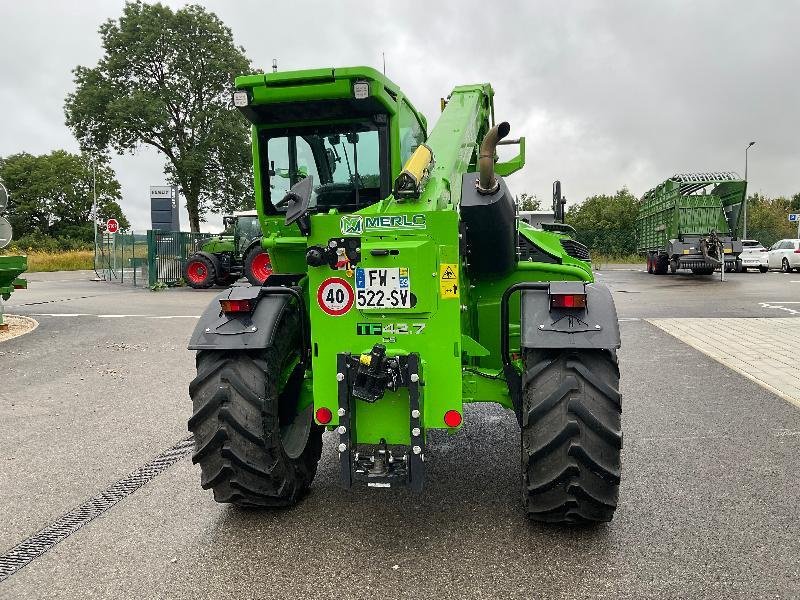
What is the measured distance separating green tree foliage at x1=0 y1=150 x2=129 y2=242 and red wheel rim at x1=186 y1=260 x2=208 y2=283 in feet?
161

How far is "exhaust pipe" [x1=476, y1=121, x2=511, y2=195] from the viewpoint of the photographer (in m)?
3.52

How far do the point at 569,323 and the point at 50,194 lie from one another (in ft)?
240

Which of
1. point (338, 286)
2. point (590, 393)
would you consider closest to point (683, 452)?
point (590, 393)

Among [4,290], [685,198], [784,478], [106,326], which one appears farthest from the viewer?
[685,198]

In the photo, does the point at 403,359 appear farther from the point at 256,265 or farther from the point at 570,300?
the point at 256,265

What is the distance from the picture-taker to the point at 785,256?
2934 cm

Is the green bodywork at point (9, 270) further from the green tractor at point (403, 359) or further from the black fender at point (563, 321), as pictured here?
the black fender at point (563, 321)

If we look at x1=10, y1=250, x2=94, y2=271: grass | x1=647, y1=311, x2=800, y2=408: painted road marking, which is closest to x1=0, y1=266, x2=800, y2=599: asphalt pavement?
x1=647, y1=311, x2=800, y2=408: painted road marking

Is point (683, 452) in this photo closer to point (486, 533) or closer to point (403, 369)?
point (486, 533)

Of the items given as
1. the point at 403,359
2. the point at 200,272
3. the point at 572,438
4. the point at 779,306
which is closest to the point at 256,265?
→ the point at 200,272

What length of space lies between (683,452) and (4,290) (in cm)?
1134

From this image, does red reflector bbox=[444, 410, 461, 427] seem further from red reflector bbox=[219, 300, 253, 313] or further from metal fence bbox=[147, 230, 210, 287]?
metal fence bbox=[147, 230, 210, 287]

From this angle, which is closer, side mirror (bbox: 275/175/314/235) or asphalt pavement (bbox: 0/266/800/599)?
asphalt pavement (bbox: 0/266/800/599)

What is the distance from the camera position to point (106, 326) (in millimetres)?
13023
